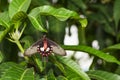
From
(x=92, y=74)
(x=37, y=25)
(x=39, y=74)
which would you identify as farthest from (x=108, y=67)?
(x=37, y=25)

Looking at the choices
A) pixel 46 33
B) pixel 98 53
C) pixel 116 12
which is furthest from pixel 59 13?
pixel 116 12

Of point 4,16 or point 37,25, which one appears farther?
point 4,16

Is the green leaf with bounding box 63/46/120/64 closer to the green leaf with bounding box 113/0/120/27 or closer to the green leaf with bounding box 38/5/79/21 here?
the green leaf with bounding box 38/5/79/21

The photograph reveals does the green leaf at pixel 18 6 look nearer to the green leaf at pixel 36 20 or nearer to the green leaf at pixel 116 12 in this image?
the green leaf at pixel 36 20

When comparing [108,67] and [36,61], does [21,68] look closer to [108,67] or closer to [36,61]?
[36,61]

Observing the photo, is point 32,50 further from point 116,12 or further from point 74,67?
point 116,12

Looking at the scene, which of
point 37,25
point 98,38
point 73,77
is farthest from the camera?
point 98,38

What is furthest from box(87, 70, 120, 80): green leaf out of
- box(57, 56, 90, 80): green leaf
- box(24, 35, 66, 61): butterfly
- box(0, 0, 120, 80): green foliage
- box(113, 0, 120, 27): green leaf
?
box(113, 0, 120, 27): green leaf

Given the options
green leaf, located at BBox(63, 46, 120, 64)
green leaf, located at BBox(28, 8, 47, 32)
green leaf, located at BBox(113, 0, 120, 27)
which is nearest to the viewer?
green leaf, located at BBox(28, 8, 47, 32)

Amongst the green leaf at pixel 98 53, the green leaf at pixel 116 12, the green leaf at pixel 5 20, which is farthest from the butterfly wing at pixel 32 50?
the green leaf at pixel 116 12
